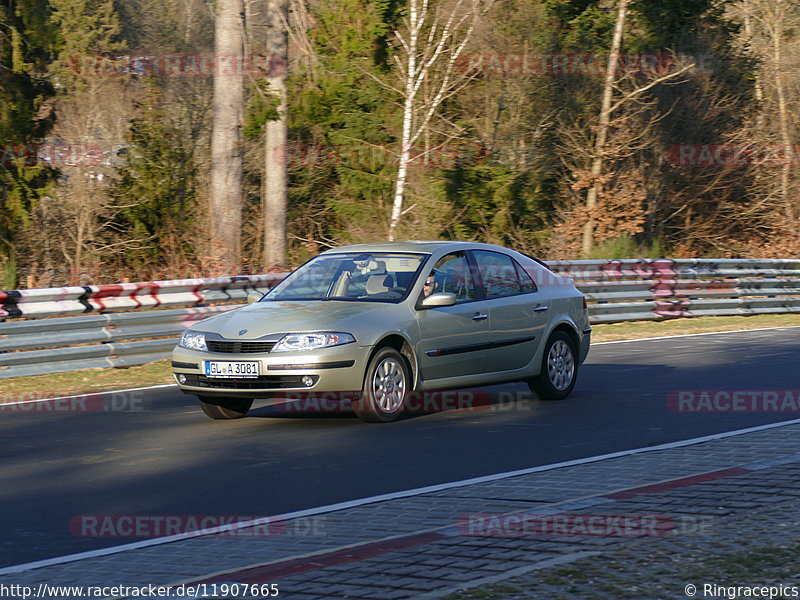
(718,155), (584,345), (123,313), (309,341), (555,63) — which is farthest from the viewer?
(718,155)

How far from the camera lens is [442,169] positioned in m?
31.4

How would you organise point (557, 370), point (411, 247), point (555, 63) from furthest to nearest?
point (555, 63)
point (557, 370)
point (411, 247)

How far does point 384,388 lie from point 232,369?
1309mm

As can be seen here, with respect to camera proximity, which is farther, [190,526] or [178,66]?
[178,66]

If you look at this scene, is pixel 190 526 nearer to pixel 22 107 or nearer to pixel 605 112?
pixel 22 107

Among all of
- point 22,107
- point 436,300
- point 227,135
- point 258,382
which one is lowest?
point 258,382

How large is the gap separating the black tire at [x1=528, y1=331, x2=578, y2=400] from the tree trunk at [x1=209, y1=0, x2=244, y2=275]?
10.9 metres

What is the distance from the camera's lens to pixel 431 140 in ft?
104

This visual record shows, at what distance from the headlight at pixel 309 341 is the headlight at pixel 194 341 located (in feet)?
2.39

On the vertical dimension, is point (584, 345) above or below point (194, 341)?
below

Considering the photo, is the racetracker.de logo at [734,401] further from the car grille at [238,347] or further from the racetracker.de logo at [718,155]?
the racetracker.de logo at [718,155]

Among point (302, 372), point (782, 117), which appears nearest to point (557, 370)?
point (302, 372)

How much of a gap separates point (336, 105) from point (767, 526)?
2734 centimetres

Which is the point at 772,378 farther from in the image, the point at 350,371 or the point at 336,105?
the point at 336,105
